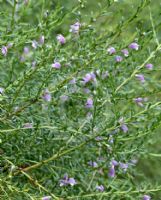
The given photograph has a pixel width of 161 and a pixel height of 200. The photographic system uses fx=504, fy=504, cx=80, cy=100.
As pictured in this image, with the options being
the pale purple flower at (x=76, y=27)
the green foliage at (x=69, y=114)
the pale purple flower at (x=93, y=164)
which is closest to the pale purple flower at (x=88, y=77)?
the green foliage at (x=69, y=114)

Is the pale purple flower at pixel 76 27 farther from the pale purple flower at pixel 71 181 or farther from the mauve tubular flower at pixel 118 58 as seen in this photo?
the pale purple flower at pixel 71 181

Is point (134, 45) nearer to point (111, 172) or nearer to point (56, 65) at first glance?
point (56, 65)

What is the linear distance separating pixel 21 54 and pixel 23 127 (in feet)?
1.34

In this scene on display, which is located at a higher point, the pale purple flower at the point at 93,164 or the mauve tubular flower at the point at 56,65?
the mauve tubular flower at the point at 56,65

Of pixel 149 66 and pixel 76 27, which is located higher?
pixel 76 27

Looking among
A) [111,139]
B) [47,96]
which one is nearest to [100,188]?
[111,139]

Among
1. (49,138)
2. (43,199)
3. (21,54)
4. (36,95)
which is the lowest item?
(43,199)

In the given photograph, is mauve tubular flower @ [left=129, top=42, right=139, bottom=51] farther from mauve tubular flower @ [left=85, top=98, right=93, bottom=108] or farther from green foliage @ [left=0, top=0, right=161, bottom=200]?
mauve tubular flower @ [left=85, top=98, right=93, bottom=108]

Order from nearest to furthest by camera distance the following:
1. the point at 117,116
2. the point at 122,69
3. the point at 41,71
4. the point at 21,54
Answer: the point at 117,116, the point at 41,71, the point at 122,69, the point at 21,54

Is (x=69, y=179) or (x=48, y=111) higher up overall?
(x=48, y=111)

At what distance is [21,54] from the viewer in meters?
1.74

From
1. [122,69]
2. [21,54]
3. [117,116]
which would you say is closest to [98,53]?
[122,69]

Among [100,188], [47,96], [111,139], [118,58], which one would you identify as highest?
[118,58]

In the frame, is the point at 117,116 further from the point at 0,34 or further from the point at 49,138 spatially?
the point at 0,34
